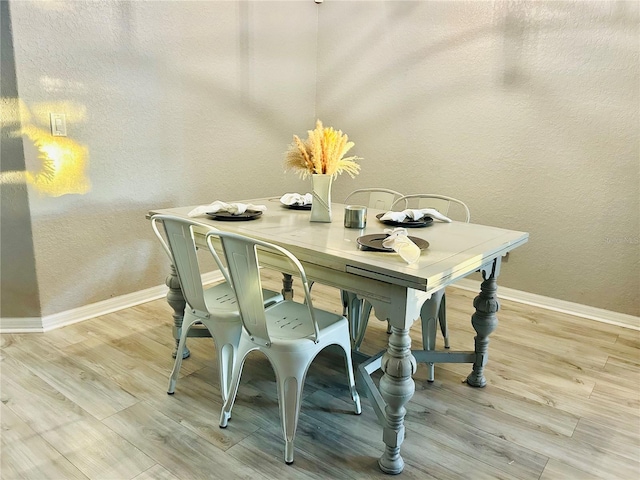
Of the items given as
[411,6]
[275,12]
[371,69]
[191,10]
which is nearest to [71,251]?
[191,10]

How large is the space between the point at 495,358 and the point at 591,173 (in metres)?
1.43

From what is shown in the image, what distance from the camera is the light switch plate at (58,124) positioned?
255cm

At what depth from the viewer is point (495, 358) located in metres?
2.48

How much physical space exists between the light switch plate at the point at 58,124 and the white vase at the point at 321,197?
60.3 inches

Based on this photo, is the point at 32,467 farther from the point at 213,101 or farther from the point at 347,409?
the point at 213,101

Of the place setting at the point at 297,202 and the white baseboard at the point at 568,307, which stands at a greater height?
the place setting at the point at 297,202

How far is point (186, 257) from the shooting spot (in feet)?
6.09

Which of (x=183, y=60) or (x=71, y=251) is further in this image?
(x=183, y=60)

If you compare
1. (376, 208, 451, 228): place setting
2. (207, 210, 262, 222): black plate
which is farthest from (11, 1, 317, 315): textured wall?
(376, 208, 451, 228): place setting

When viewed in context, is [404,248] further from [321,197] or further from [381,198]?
[381,198]

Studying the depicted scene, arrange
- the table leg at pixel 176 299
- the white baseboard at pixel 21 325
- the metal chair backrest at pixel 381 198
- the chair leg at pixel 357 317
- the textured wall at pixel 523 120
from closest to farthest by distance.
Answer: the table leg at pixel 176 299, the chair leg at pixel 357 317, the white baseboard at pixel 21 325, the textured wall at pixel 523 120, the metal chair backrest at pixel 381 198

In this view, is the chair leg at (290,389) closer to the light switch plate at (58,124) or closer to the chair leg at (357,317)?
the chair leg at (357,317)

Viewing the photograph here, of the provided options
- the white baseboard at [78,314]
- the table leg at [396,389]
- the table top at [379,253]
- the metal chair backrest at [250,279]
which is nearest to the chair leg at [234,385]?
the metal chair backrest at [250,279]

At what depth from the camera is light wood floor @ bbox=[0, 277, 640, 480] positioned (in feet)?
5.40
